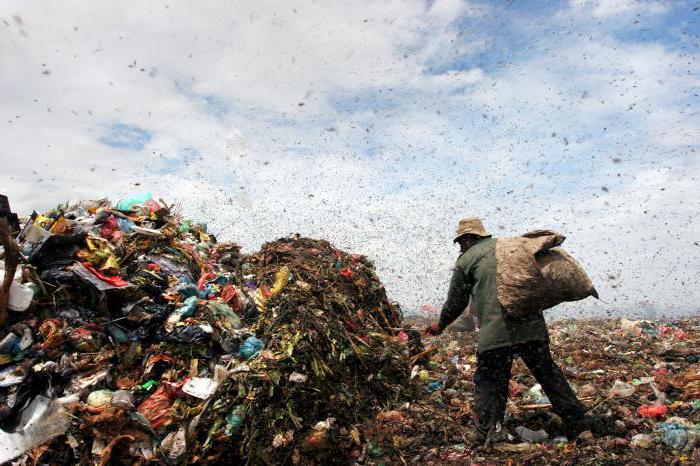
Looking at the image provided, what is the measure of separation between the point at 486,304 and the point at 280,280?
250 cm

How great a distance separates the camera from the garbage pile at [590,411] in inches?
139

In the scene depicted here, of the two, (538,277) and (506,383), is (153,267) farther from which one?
(538,277)

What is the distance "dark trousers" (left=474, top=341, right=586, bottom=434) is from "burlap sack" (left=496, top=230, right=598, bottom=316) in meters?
0.38

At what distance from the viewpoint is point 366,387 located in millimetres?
4512

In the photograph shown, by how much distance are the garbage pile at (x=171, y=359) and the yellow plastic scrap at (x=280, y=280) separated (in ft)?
0.07

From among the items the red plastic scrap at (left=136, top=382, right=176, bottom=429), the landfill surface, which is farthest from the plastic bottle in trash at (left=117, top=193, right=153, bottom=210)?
the red plastic scrap at (left=136, top=382, right=176, bottom=429)

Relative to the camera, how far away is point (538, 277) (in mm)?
3701

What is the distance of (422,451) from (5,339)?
367cm

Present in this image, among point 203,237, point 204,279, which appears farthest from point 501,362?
point 203,237

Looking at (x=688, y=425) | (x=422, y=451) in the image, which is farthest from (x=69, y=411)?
(x=688, y=425)

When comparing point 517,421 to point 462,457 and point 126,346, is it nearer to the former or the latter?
point 462,457

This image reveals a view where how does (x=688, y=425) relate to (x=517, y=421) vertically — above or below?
above

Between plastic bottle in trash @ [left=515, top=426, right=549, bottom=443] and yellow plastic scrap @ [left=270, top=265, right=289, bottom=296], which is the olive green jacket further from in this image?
yellow plastic scrap @ [left=270, top=265, right=289, bottom=296]

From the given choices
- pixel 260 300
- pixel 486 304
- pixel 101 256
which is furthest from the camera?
pixel 260 300
